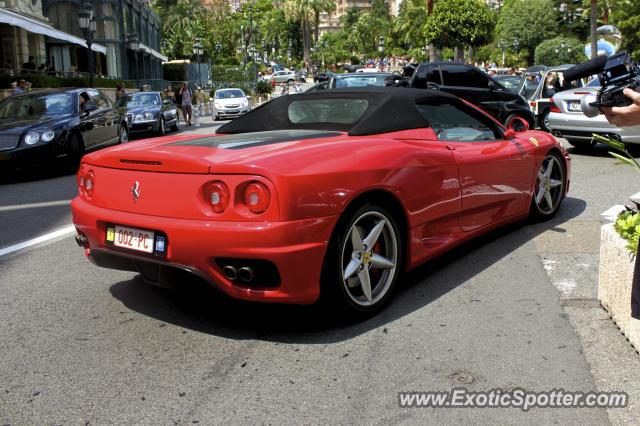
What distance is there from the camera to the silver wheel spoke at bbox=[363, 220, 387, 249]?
13.3 feet

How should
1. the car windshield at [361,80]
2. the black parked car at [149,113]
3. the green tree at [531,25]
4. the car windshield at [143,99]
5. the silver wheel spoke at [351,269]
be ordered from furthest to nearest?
the green tree at [531,25]
the car windshield at [143,99]
the black parked car at [149,113]
the car windshield at [361,80]
the silver wheel spoke at [351,269]

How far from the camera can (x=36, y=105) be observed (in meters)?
12.5

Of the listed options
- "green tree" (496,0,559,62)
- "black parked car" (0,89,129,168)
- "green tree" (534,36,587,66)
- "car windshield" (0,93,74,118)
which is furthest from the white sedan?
"green tree" (496,0,559,62)

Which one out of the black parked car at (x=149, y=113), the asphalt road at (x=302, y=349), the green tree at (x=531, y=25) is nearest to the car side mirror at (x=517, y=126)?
the asphalt road at (x=302, y=349)

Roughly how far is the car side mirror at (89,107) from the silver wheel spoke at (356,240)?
10103mm

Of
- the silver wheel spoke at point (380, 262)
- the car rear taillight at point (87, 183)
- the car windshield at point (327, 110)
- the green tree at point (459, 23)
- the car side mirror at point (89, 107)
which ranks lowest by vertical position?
the silver wheel spoke at point (380, 262)

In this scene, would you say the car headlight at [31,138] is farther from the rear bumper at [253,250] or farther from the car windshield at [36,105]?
the rear bumper at [253,250]

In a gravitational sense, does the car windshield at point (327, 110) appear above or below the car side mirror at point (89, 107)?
above

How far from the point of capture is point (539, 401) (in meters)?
3.05

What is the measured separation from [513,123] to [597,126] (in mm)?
5992

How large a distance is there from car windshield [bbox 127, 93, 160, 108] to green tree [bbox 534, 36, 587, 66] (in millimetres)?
41956

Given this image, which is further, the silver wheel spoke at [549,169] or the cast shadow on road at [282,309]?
the silver wheel spoke at [549,169]

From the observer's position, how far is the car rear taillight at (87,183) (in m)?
4.32

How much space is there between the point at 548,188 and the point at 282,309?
3278mm
